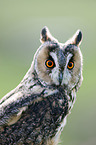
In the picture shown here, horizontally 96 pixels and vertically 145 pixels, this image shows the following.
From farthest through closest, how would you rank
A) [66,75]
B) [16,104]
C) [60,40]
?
[60,40] < [66,75] < [16,104]

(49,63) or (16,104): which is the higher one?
(49,63)


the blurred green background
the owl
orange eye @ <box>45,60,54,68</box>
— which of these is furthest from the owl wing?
the blurred green background

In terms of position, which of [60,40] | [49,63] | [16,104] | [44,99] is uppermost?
[60,40]

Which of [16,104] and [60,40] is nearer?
[16,104]

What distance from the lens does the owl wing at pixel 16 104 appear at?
397cm

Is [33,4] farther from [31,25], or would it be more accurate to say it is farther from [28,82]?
[28,82]

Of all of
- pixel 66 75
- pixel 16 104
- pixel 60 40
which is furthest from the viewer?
pixel 60 40

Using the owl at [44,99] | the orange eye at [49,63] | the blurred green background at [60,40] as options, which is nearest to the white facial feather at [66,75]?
the owl at [44,99]

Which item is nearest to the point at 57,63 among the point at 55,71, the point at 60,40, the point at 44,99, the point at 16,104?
the point at 55,71

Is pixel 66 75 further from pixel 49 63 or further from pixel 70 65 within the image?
pixel 49 63

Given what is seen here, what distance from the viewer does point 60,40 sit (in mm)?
15398

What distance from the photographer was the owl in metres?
4.00

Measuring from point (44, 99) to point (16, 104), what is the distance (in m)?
0.35

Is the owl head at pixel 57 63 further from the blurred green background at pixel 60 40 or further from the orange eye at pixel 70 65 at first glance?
the blurred green background at pixel 60 40
